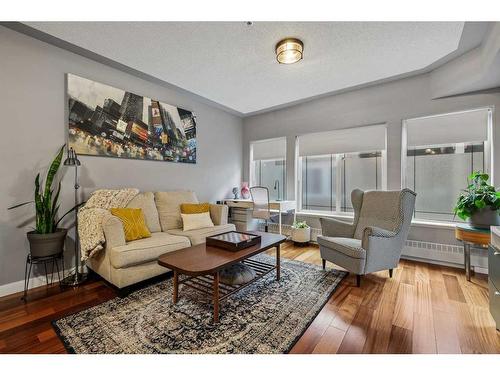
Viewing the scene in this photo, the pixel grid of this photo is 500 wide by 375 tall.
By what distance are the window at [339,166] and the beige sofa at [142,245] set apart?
6.83 ft

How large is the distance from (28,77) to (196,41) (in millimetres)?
1733

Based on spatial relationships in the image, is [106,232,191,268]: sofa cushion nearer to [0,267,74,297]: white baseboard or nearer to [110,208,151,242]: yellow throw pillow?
[110,208,151,242]: yellow throw pillow

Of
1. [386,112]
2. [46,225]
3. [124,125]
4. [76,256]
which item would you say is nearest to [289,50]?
[386,112]

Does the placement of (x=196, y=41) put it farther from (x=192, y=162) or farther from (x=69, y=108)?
(x=192, y=162)

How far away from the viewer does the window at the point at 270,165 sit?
463 cm

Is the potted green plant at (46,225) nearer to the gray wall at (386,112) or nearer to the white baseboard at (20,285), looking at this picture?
the white baseboard at (20,285)

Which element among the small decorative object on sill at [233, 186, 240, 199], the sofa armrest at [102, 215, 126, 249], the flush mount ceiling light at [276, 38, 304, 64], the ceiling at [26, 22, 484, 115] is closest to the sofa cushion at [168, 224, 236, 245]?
the sofa armrest at [102, 215, 126, 249]

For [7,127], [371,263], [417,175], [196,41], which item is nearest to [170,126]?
[196,41]

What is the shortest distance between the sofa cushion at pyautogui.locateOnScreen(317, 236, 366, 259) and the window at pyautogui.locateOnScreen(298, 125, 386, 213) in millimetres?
1563

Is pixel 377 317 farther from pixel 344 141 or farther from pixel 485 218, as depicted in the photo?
pixel 344 141

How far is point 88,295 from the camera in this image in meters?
2.14

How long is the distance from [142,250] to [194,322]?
2.86ft

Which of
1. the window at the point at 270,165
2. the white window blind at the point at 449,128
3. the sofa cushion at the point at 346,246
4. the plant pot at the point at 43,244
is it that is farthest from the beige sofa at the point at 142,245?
the white window blind at the point at 449,128

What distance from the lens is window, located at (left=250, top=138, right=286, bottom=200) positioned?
463 centimetres
